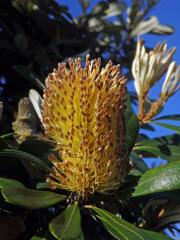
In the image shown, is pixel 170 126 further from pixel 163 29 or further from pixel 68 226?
pixel 163 29

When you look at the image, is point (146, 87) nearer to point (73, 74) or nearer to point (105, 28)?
point (73, 74)

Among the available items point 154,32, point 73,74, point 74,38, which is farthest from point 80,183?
point 154,32

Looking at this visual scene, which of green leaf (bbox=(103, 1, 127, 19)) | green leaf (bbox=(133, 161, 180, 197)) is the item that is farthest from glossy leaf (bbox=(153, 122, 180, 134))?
green leaf (bbox=(103, 1, 127, 19))

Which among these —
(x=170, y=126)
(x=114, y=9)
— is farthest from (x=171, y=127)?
(x=114, y=9)

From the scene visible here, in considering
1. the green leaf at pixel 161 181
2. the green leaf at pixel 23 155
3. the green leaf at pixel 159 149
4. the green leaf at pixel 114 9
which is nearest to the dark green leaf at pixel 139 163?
the green leaf at pixel 159 149

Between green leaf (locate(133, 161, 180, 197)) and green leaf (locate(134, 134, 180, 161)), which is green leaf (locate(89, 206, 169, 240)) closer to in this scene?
green leaf (locate(133, 161, 180, 197))

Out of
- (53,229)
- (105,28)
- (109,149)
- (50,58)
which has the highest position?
(105,28)
